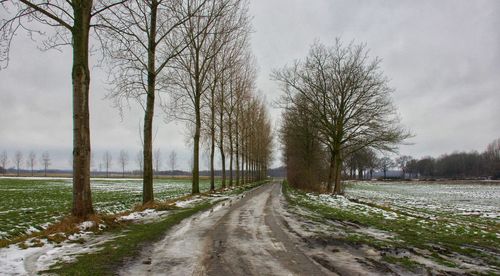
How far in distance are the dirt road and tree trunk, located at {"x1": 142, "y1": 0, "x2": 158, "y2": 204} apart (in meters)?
6.98

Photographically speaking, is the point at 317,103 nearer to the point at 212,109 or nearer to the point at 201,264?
the point at 212,109

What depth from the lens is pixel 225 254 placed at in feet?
22.0

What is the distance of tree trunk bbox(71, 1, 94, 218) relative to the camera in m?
10.4

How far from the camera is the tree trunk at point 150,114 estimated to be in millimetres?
16500

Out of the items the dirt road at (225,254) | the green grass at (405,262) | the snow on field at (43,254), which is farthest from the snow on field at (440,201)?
the snow on field at (43,254)

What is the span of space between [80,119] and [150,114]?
615 centimetres

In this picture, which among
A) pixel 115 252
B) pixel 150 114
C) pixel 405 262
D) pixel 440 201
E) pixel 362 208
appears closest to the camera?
pixel 405 262

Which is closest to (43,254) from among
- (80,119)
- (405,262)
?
(80,119)

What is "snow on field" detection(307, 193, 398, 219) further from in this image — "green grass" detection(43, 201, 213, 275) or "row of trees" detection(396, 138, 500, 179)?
"row of trees" detection(396, 138, 500, 179)

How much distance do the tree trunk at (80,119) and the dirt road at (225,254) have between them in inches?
110

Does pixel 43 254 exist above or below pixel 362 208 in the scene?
Answer: above

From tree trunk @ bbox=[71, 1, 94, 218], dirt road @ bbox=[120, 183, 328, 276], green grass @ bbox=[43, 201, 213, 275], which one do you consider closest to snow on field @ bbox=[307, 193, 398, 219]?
dirt road @ bbox=[120, 183, 328, 276]

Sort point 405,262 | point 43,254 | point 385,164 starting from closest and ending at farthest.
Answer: point 405,262, point 43,254, point 385,164

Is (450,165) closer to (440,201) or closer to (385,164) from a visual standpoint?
(385,164)
